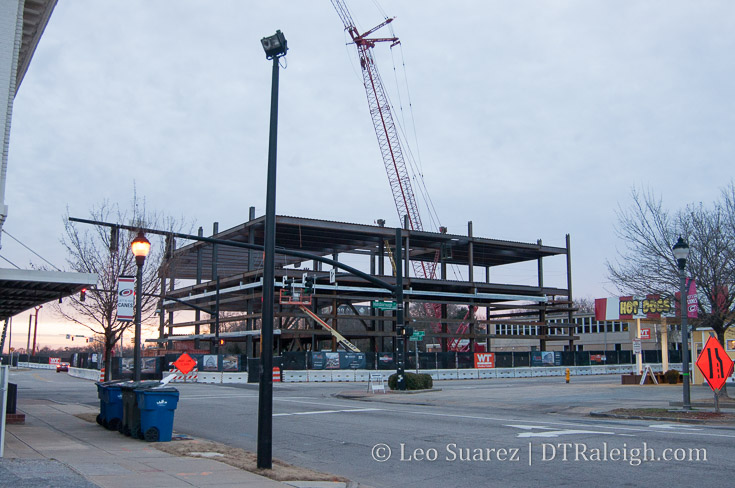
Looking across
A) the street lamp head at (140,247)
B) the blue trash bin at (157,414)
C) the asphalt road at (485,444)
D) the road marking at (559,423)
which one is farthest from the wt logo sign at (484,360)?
the blue trash bin at (157,414)

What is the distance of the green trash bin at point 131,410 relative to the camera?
1392 centimetres

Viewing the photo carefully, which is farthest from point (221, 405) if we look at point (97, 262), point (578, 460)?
point (578, 460)

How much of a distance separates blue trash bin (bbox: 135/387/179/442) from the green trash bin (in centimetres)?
31

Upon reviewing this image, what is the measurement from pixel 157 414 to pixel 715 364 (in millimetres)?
13793

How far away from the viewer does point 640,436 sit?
14.0 metres

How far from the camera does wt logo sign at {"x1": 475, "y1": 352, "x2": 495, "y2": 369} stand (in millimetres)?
56031

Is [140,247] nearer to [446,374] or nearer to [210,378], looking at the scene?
[210,378]

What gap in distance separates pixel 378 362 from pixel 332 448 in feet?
129

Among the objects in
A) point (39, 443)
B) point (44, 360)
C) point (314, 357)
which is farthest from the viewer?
point (44, 360)

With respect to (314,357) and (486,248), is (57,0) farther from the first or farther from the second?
(486,248)

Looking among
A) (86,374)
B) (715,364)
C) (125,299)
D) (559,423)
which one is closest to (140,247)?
(125,299)

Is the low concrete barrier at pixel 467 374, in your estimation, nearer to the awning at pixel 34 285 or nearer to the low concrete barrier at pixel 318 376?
the low concrete barrier at pixel 318 376

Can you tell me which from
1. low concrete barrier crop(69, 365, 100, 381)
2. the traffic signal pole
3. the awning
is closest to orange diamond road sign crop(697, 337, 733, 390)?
the traffic signal pole

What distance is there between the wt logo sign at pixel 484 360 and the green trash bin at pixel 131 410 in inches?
1742
